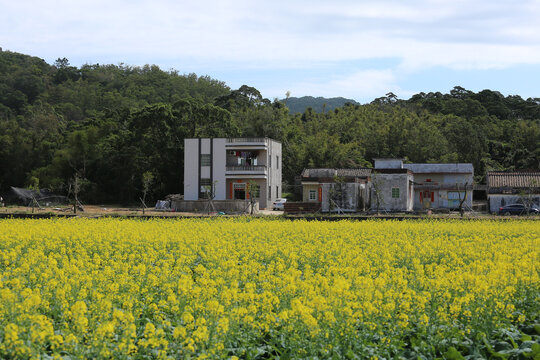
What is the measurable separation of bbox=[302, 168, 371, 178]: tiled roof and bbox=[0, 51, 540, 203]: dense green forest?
786 cm

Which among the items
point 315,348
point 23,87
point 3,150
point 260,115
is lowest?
point 315,348

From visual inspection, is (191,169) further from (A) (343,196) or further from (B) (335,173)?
(A) (343,196)

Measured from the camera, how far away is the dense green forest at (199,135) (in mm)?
55688

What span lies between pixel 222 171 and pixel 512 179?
76.5 feet

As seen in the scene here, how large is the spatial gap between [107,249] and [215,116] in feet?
142

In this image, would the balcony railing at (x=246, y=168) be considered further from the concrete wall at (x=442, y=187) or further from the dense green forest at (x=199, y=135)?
the concrete wall at (x=442, y=187)

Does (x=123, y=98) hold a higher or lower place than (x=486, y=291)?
higher

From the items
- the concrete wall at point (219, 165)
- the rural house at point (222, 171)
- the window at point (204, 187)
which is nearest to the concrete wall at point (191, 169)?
the rural house at point (222, 171)

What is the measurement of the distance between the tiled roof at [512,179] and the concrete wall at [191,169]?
23667 mm

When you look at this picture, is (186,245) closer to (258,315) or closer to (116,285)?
(116,285)

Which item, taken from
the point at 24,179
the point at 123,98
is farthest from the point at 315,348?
the point at 123,98

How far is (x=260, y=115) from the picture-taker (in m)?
65.6

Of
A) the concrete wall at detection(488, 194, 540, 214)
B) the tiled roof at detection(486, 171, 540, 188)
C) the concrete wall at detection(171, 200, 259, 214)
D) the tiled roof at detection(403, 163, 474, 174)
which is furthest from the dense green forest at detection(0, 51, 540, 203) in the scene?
the concrete wall at detection(488, 194, 540, 214)

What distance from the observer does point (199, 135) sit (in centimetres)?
5647
